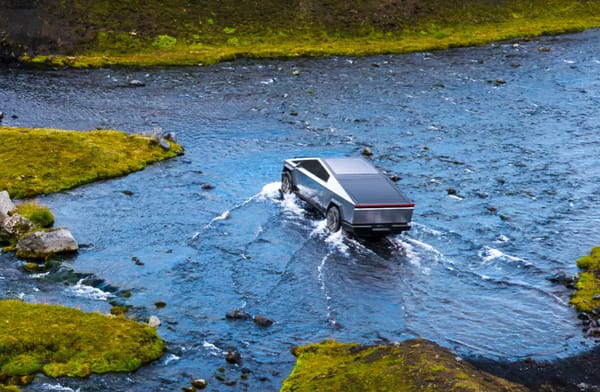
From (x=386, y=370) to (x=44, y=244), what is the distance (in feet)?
46.1

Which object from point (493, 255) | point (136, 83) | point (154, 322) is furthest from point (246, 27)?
point (154, 322)

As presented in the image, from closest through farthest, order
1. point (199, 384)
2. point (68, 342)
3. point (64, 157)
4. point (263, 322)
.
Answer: point (199, 384)
point (68, 342)
point (263, 322)
point (64, 157)

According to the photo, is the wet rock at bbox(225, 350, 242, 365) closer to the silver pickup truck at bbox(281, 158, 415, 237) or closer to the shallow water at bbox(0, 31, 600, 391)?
the shallow water at bbox(0, 31, 600, 391)

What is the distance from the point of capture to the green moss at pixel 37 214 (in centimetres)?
3023

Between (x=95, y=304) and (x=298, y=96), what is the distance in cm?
3154

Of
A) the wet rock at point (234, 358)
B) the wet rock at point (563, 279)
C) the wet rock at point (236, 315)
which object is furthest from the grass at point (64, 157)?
the wet rock at point (563, 279)

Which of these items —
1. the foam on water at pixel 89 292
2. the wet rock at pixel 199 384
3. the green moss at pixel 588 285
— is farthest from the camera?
the green moss at pixel 588 285

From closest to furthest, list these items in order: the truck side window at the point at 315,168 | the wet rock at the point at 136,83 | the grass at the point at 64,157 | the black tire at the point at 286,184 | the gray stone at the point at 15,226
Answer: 1. the gray stone at the point at 15,226
2. the truck side window at the point at 315,168
3. the black tire at the point at 286,184
4. the grass at the point at 64,157
5. the wet rock at the point at 136,83

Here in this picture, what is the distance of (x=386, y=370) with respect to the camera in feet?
65.0

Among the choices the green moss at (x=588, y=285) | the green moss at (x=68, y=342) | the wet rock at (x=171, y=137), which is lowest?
the green moss at (x=68, y=342)

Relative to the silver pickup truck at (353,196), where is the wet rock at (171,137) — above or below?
below

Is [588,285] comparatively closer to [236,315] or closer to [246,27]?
[236,315]

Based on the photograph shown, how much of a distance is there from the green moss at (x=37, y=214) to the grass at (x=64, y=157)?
7.93 ft

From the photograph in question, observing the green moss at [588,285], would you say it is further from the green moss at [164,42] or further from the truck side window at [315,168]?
the green moss at [164,42]
